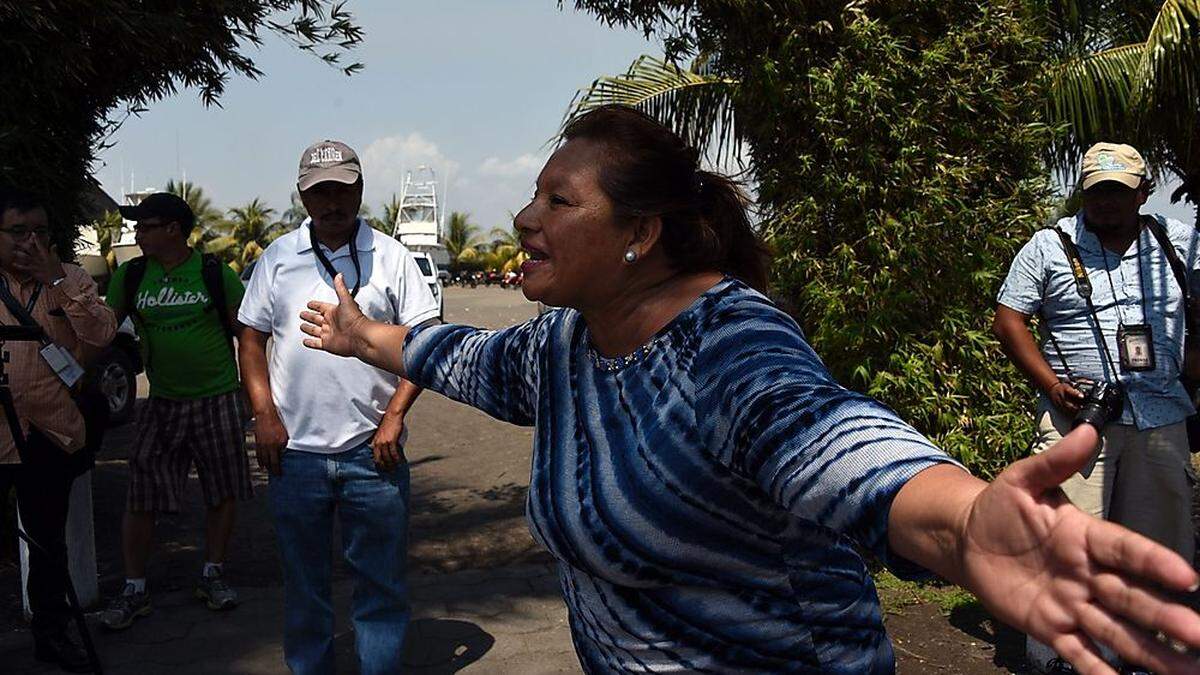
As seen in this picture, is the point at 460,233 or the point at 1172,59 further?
the point at 460,233

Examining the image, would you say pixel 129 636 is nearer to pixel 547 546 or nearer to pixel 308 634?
pixel 308 634

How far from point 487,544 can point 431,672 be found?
204 centimetres

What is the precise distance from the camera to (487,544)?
6.63 m

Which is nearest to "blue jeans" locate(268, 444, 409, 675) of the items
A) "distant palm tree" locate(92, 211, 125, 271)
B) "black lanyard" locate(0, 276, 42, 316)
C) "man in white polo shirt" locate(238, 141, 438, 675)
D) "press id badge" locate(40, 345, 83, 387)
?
"man in white polo shirt" locate(238, 141, 438, 675)

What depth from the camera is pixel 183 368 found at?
5.31 metres

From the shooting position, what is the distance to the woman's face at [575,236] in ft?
6.84

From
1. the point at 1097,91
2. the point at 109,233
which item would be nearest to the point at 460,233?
the point at 109,233

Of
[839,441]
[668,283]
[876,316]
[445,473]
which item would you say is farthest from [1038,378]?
[445,473]

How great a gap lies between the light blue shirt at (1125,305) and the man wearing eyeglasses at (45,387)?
12.6 ft

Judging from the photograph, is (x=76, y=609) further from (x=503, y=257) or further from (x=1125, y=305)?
(x=503, y=257)

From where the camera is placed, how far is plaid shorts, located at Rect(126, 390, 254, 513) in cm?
529

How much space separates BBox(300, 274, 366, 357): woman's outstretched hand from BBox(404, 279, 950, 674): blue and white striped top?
1042 mm

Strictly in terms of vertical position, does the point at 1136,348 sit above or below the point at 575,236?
below

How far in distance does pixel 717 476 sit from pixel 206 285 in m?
4.18
